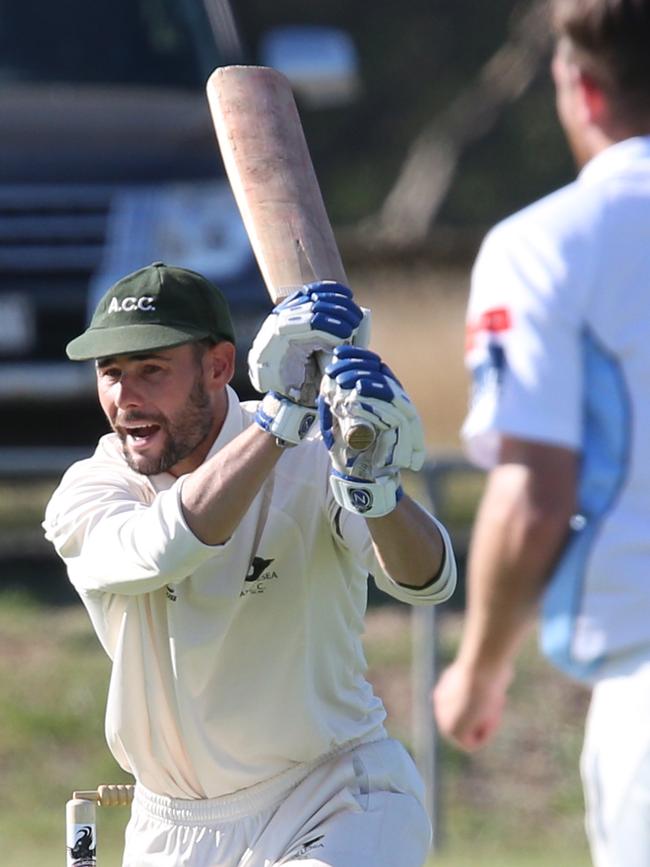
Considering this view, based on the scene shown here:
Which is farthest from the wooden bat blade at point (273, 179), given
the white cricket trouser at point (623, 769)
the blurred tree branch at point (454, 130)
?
the blurred tree branch at point (454, 130)

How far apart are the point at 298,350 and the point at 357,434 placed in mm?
216

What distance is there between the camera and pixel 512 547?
8.93ft

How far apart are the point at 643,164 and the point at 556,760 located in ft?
18.7

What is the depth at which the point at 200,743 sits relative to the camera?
3.84 metres

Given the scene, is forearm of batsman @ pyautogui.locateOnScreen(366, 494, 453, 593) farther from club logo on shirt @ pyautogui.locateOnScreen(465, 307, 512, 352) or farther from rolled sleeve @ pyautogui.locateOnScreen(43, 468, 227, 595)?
club logo on shirt @ pyautogui.locateOnScreen(465, 307, 512, 352)

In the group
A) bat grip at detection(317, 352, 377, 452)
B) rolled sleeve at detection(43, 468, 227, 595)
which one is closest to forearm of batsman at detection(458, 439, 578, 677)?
bat grip at detection(317, 352, 377, 452)

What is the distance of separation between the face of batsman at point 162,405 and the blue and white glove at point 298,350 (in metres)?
0.37

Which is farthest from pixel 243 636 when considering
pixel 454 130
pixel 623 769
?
pixel 454 130

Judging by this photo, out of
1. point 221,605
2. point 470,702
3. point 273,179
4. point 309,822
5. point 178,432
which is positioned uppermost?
point 273,179

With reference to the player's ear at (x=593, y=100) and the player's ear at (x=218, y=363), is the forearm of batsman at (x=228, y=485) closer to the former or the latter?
the player's ear at (x=218, y=363)

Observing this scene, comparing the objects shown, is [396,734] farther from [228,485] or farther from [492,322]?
[492,322]

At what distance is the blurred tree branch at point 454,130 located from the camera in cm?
2661

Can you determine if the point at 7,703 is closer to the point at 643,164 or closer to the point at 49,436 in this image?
the point at 49,436

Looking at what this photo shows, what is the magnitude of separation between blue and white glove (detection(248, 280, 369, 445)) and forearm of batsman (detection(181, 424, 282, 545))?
0.15 ft
